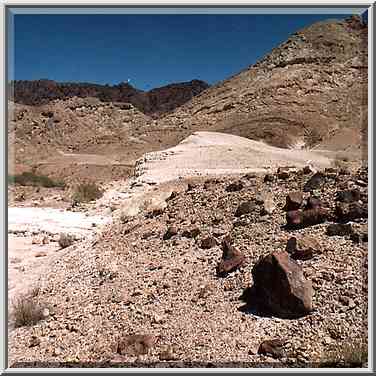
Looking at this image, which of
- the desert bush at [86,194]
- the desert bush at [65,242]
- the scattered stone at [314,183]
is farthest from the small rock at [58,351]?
the desert bush at [86,194]

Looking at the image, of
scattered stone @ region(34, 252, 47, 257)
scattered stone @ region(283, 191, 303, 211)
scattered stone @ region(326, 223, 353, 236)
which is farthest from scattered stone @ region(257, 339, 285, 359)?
scattered stone @ region(34, 252, 47, 257)

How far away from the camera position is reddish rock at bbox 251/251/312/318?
4.62 meters

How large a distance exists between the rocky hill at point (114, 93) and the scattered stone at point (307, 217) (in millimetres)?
61632

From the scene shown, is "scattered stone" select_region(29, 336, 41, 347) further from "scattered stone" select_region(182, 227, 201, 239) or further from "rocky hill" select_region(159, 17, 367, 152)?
"rocky hill" select_region(159, 17, 367, 152)

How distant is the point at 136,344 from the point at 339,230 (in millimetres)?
2815

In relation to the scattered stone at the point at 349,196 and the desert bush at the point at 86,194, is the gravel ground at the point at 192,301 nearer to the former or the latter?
the scattered stone at the point at 349,196

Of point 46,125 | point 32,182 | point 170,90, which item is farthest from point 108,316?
point 170,90

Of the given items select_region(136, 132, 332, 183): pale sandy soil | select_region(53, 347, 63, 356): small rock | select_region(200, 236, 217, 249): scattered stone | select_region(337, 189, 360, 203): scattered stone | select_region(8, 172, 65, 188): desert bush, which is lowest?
select_region(53, 347, 63, 356): small rock

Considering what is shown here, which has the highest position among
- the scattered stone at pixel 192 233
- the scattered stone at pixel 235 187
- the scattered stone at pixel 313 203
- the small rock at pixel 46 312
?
the scattered stone at pixel 235 187

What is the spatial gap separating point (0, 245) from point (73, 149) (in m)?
48.3

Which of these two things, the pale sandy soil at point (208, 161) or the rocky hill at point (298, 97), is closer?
the pale sandy soil at point (208, 161)

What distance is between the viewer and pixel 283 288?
15.4 feet

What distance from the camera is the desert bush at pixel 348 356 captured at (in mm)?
3691

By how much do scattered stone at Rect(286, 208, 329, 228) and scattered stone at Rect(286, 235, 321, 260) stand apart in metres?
0.65
